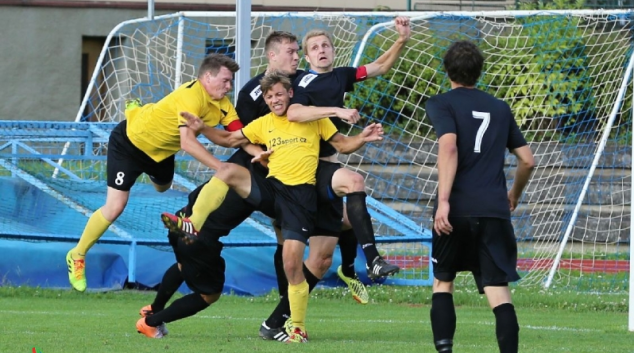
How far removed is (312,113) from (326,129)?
1.20 ft

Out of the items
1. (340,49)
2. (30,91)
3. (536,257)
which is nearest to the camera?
(536,257)

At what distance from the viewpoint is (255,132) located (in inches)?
357

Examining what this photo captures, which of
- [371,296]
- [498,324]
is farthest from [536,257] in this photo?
[498,324]

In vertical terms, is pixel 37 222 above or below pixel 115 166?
below

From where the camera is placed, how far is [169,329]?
9.98m

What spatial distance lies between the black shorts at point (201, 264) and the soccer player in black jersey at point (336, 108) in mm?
776

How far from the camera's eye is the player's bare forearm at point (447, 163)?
23.5 feet

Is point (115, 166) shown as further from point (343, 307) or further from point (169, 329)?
point (343, 307)

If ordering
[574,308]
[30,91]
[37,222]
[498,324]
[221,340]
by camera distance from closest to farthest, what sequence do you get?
[498,324], [221,340], [574,308], [37,222], [30,91]

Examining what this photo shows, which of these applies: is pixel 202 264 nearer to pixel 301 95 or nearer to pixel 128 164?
pixel 301 95

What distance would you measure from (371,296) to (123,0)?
Answer: 12377 mm

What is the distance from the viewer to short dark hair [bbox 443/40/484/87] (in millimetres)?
7355

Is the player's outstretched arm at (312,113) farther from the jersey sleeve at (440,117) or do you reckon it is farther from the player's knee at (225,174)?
the jersey sleeve at (440,117)

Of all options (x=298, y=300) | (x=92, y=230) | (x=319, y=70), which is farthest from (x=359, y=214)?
(x=92, y=230)
